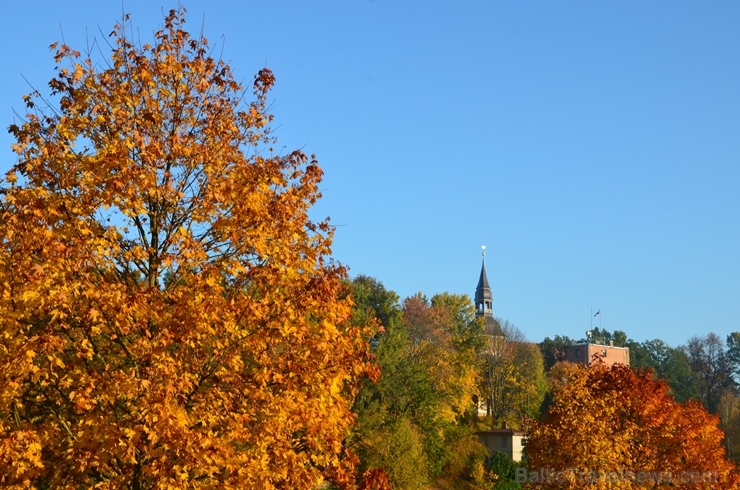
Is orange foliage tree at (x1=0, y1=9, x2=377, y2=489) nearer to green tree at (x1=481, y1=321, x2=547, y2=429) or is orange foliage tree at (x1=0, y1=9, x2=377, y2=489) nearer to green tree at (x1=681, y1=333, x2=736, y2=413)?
green tree at (x1=481, y1=321, x2=547, y2=429)

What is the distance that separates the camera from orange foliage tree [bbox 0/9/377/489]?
35.9ft

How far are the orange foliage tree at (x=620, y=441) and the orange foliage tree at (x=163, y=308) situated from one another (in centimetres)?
1690

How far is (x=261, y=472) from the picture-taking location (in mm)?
11469

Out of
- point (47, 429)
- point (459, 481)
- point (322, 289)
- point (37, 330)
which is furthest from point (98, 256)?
point (459, 481)

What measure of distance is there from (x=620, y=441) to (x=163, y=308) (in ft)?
68.8

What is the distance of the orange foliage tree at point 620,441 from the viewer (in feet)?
91.8

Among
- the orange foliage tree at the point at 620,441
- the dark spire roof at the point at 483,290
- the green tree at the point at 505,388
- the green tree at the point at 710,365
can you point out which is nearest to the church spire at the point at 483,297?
the dark spire roof at the point at 483,290

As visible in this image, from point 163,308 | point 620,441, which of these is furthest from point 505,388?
point 163,308

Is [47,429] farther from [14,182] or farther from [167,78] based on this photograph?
[167,78]

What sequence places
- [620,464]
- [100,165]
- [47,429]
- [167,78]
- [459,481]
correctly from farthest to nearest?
[459,481], [620,464], [167,78], [100,165], [47,429]

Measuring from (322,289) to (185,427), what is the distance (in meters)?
2.99

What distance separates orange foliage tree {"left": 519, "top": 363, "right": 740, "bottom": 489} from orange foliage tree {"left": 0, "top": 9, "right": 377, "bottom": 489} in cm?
1690

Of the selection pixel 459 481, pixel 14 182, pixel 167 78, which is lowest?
pixel 459 481

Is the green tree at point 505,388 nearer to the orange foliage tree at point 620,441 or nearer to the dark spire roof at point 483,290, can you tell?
the orange foliage tree at point 620,441
